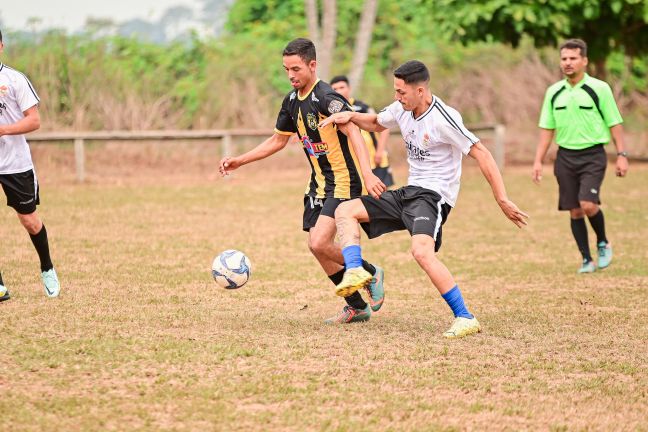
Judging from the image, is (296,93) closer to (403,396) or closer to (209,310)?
(209,310)

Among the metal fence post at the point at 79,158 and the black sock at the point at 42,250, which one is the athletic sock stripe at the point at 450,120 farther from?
the metal fence post at the point at 79,158

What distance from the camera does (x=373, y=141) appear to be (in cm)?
1254

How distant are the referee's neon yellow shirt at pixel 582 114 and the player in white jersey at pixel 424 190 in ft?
10.5

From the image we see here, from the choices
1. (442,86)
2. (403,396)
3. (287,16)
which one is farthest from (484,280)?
(287,16)

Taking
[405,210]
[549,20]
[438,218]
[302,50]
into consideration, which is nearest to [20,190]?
[302,50]

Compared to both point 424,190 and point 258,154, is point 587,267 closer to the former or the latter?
point 424,190

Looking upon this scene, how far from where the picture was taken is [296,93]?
679 cm

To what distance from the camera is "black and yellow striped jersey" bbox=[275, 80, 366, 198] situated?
6.64 meters

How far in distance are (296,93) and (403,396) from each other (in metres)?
2.62

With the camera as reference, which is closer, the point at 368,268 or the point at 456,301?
the point at 456,301

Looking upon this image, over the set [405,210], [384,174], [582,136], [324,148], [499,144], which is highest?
[324,148]

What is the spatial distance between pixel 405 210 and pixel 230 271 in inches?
53.2

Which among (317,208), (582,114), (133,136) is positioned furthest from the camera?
(133,136)

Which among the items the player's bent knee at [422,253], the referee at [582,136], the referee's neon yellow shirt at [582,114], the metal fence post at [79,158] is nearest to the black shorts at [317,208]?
the player's bent knee at [422,253]
